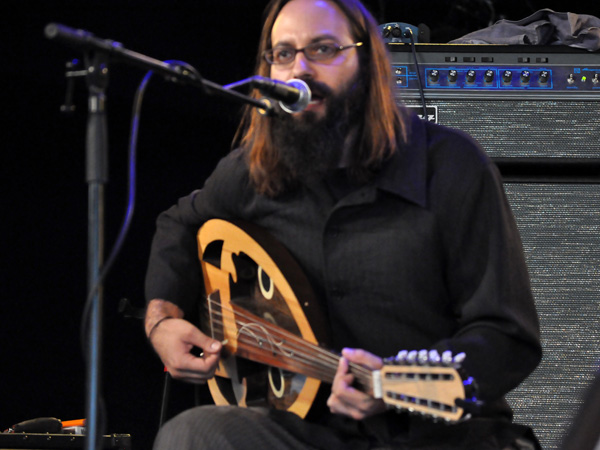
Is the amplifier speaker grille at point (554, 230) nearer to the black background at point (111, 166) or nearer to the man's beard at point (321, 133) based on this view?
the man's beard at point (321, 133)

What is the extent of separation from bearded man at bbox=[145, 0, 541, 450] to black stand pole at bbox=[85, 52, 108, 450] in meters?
0.48

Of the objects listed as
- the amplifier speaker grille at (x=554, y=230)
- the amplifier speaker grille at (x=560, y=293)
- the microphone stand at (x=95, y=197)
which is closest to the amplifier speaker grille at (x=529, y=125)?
the amplifier speaker grille at (x=554, y=230)

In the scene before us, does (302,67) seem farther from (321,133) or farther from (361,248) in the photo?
(361,248)

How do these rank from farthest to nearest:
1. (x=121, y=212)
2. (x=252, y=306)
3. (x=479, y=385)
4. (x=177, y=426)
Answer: (x=121, y=212)
(x=252, y=306)
(x=177, y=426)
(x=479, y=385)

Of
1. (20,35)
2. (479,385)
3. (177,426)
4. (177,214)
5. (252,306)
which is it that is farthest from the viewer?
(20,35)

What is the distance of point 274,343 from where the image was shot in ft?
7.21

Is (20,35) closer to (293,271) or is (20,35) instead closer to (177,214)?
(177,214)

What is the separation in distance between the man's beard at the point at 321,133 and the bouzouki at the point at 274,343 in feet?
0.66

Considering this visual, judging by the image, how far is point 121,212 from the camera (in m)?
4.11

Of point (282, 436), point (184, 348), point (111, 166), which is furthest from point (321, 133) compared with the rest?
point (111, 166)

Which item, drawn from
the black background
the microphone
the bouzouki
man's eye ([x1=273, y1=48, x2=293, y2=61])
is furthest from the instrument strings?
the black background

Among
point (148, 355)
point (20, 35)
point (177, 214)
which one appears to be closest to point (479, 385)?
point (177, 214)

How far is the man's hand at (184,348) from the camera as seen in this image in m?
2.28

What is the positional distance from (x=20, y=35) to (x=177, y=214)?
1703mm
